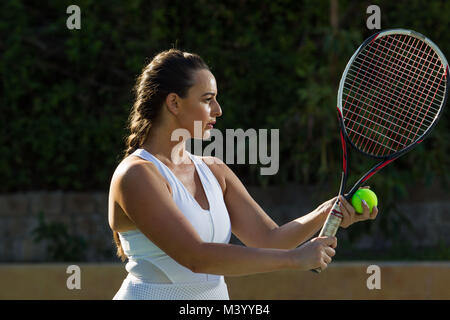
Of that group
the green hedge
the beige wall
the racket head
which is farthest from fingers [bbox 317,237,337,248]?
the green hedge

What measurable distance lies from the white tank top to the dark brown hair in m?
0.11

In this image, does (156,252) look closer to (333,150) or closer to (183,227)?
(183,227)

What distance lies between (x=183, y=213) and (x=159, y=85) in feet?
1.34

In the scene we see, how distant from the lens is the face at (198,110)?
221 cm

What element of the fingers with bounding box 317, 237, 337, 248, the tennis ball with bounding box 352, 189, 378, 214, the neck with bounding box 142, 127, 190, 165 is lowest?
the fingers with bounding box 317, 237, 337, 248

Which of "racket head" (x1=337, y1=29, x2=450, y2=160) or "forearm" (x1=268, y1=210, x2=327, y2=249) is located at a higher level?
"racket head" (x1=337, y1=29, x2=450, y2=160)

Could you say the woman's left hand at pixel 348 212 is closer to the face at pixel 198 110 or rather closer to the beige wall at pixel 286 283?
the face at pixel 198 110

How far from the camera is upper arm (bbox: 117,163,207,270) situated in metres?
1.98

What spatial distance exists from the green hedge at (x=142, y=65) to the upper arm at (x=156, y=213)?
3.61 m

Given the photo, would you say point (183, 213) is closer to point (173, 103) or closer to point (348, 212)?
point (173, 103)

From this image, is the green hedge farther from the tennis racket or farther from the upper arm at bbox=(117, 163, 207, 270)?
the upper arm at bbox=(117, 163, 207, 270)

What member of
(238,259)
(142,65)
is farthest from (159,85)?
(142,65)

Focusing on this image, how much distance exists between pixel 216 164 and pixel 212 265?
540 mm
